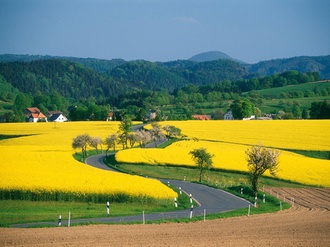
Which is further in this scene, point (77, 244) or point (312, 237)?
point (312, 237)

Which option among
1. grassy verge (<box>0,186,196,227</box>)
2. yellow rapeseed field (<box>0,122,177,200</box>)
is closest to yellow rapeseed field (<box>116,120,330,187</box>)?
yellow rapeseed field (<box>0,122,177,200</box>)

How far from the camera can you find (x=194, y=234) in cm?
2041

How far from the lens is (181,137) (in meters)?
88.4

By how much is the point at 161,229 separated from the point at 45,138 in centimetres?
6844

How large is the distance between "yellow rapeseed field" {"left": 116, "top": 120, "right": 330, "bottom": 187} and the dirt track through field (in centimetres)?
2438

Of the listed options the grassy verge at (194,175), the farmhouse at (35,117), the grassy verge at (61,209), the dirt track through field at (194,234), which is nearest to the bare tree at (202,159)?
the grassy verge at (194,175)

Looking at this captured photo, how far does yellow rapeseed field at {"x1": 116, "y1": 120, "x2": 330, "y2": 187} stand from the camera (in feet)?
170

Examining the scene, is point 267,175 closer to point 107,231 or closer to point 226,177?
point 226,177

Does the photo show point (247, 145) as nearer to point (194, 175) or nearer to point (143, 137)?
point (143, 137)

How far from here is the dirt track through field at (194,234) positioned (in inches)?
722

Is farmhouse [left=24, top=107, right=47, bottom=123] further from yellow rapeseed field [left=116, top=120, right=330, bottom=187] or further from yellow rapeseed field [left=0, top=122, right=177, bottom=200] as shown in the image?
yellow rapeseed field [left=0, top=122, right=177, bottom=200]

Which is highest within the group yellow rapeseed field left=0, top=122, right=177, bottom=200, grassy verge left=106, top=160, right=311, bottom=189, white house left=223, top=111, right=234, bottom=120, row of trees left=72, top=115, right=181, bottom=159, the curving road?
white house left=223, top=111, right=234, bottom=120

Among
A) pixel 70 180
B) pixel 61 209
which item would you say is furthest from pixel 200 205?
pixel 70 180

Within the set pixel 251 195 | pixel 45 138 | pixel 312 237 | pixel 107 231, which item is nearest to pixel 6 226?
pixel 107 231
